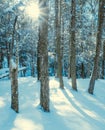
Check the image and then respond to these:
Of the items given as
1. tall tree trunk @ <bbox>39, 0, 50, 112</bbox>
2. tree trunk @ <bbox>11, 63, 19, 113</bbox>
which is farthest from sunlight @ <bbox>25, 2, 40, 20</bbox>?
tree trunk @ <bbox>11, 63, 19, 113</bbox>

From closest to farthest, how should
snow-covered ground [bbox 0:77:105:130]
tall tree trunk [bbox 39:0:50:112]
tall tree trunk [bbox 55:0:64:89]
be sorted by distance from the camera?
snow-covered ground [bbox 0:77:105:130] < tall tree trunk [bbox 39:0:50:112] < tall tree trunk [bbox 55:0:64:89]

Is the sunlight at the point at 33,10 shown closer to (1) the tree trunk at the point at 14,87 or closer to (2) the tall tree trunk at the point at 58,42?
(1) the tree trunk at the point at 14,87

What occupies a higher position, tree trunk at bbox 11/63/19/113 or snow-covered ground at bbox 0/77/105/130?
tree trunk at bbox 11/63/19/113

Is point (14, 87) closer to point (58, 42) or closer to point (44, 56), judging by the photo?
point (44, 56)

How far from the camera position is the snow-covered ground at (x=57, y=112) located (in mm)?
10129

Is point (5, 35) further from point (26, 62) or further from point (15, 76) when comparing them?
point (15, 76)

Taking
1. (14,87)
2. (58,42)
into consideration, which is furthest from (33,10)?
(58,42)

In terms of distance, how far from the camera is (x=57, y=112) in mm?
11930

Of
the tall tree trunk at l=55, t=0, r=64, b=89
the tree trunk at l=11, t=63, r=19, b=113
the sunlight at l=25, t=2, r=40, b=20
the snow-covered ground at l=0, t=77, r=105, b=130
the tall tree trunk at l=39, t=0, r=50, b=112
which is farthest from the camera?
the tall tree trunk at l=55, t=0, r=64, b=89

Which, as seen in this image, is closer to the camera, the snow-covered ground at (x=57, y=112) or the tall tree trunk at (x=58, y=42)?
the snow-covered ground at (x=57, y=112)

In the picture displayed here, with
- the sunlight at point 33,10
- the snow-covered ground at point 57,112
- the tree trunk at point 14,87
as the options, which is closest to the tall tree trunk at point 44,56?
the sunlight at point 33,10

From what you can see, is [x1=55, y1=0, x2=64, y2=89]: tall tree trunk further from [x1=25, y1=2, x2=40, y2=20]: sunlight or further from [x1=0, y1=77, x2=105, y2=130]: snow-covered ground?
[x1=25, y1=2, x2=40, y2=20]: sunlight

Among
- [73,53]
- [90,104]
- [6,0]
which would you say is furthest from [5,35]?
[90,104]

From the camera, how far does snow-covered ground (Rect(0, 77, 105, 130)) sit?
10.1 metres
